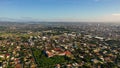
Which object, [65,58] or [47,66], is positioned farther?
[65,58]

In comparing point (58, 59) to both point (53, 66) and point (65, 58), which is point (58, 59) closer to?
point (65, 58)

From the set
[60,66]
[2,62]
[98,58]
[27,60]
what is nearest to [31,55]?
[27,60]

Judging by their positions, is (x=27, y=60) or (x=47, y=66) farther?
(x=27, y=60)

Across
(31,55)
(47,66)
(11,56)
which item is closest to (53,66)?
(47,66)

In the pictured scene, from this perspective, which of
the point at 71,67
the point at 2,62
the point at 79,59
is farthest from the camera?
the point at 79,59

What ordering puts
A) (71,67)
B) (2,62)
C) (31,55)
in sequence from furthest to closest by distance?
(31,55), (2,62), (71,67)

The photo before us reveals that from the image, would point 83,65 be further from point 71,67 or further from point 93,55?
point 93,55

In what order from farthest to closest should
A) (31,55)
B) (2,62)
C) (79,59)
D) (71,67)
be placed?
1. (31,55)
2. (79,59)
3. (2,62)
4. (71,67)

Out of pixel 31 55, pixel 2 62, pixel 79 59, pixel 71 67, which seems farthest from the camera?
pixel 31 55
